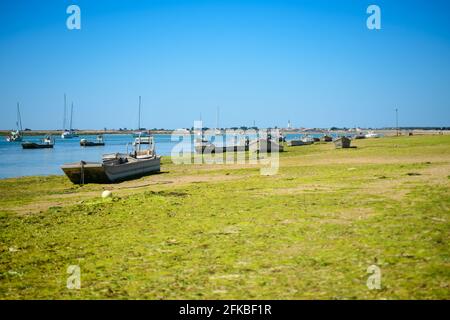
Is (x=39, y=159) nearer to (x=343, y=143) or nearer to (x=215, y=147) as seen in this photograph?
(x=215, y=147)

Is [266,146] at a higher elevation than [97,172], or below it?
higher

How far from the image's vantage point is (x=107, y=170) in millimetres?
28828

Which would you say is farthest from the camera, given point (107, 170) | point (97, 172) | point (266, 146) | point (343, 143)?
point (266, 146)

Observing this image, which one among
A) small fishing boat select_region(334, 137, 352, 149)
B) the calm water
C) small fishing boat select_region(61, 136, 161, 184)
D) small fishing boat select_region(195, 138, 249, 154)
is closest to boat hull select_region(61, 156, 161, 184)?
small fishing boat select_region(61, 136, 161, 184)

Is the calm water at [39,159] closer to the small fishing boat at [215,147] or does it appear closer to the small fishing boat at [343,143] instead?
the small fishing boat at [215,147]

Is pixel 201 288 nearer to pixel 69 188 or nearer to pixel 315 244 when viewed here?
pixel 315 244

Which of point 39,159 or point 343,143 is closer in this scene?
point 343,143

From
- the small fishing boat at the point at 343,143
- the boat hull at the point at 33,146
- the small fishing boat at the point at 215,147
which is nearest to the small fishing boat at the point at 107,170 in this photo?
the small fishing boat at the point at 215,147

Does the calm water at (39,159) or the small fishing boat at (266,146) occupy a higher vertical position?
the small fishing boat at (266,146)

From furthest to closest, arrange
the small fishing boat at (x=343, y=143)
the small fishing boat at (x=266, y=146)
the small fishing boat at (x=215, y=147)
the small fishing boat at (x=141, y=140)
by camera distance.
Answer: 1. the small fishing boat at (x=215, y=147)
2. the small fishing boat at (x=266, y=146)
3. the small fishing boat at (x=343, y=143)
4. the small fishing boat at (x=141, y=140)

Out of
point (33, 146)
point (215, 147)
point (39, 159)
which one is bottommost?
point (39, 159)

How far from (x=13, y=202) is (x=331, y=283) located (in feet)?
64.4

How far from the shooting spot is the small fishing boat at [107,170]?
28.6 metres

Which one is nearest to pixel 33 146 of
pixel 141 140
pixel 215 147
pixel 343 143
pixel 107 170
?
pixel 215 147
